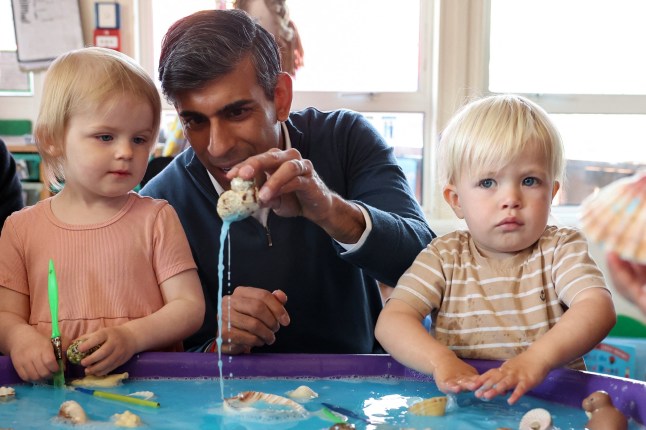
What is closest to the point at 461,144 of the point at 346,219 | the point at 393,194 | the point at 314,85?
the point at 346,219

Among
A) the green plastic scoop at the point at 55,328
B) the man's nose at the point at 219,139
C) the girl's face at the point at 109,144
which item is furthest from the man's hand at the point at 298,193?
the green plastic scoop at the point at 55,328

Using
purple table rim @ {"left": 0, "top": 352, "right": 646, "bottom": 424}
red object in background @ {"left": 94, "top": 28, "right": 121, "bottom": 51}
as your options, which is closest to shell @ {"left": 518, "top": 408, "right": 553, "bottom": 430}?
purple table rim @ {"left": 0, "top": 352, "right": 646, "bottom": 424}

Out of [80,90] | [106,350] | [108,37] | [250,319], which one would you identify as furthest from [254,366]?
[108,37]

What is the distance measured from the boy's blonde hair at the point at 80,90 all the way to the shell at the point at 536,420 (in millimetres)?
820

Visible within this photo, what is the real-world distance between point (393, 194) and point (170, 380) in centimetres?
68

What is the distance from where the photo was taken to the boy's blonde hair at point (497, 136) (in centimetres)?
137

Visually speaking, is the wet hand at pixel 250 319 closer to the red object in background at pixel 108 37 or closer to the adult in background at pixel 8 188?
the adult in background at pixel 8 188

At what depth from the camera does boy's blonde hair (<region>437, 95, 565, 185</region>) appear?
1.37 m

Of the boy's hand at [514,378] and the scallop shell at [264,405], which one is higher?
the boy's hand at [514,378]

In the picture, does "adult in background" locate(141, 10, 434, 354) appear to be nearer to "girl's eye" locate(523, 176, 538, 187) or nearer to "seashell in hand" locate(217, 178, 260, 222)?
"seashell in hand" locate(217, 178, 260, 222)

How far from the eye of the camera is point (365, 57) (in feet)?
11.7

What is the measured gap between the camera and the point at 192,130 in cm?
166

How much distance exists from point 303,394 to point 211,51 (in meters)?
0.70

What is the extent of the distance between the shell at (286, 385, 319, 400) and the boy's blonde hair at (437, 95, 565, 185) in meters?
0.47
